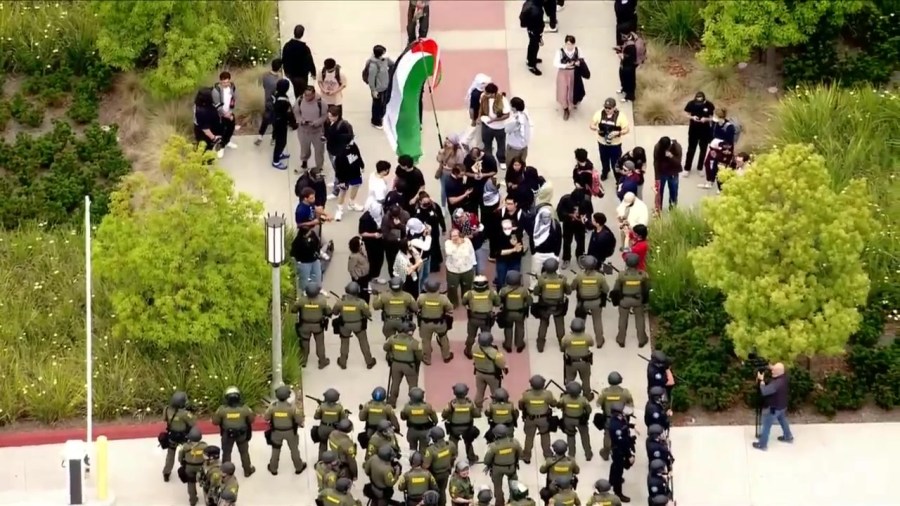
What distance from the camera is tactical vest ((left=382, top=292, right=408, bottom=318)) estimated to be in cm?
2772

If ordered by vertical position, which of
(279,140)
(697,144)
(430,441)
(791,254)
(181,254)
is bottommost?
(430,441)

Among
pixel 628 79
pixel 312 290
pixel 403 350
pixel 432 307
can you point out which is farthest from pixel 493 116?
pixel 403 350

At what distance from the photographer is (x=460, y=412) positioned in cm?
2636

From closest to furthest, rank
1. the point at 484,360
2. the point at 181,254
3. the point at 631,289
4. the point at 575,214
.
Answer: the point at 484,360, the point at 181,254, the point at 631,289, the point at 575,214

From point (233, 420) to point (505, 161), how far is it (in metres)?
6.59

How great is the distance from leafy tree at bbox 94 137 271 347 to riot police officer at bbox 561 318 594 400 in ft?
12.8

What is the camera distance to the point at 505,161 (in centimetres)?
3105

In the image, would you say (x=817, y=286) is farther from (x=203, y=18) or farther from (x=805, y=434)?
(x=203, y=18)

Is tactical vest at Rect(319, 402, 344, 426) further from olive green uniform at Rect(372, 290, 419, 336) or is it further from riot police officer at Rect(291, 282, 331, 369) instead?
riot police officer at Rect(291, 282, 331, 369)

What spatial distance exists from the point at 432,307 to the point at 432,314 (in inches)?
3.9

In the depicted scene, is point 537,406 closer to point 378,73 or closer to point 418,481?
point 418,481

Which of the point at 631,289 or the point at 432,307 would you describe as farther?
the point at 631,289

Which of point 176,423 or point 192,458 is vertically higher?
point 176,423

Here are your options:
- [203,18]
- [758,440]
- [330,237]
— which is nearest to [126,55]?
[203,18]
